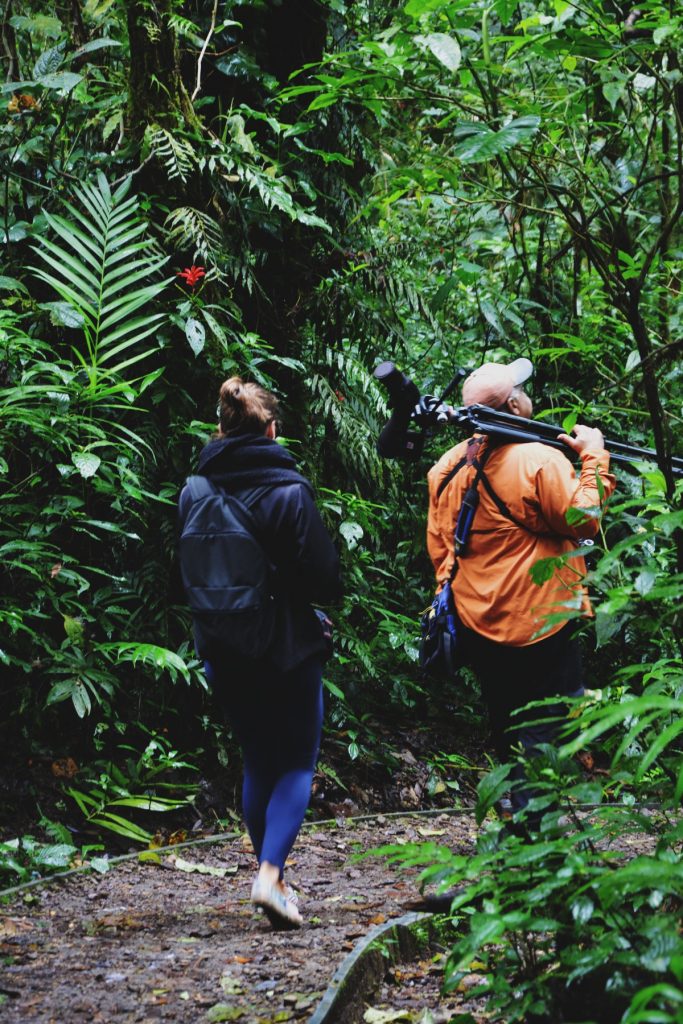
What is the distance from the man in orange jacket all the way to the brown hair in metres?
0.85

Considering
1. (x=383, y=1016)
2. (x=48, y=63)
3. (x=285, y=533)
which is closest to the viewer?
(x=383, y=1016)

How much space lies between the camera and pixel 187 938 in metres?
3.71

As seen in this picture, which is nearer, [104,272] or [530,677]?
[530,677]

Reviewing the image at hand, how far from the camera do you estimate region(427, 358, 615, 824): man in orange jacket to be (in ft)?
12.0

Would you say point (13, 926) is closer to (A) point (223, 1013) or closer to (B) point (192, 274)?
(A) point (223, 1013)

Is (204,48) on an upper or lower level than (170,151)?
upper

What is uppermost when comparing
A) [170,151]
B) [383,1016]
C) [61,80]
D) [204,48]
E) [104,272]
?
[204,48]

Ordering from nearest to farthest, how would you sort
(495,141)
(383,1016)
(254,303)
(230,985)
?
1. (495,141)
2. (383,1016)
3. (230,985)
4. (254,303)

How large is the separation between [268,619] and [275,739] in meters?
0.62

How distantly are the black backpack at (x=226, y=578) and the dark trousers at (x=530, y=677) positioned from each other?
2.97 ft

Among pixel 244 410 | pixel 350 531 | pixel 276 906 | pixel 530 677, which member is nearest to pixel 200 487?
pixel 244 410

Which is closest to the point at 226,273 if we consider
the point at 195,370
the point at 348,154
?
the point at 195,370

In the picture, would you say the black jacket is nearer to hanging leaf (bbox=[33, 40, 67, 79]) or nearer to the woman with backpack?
the woman with backpack

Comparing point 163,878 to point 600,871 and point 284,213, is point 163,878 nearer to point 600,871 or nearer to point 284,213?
point 600,871
